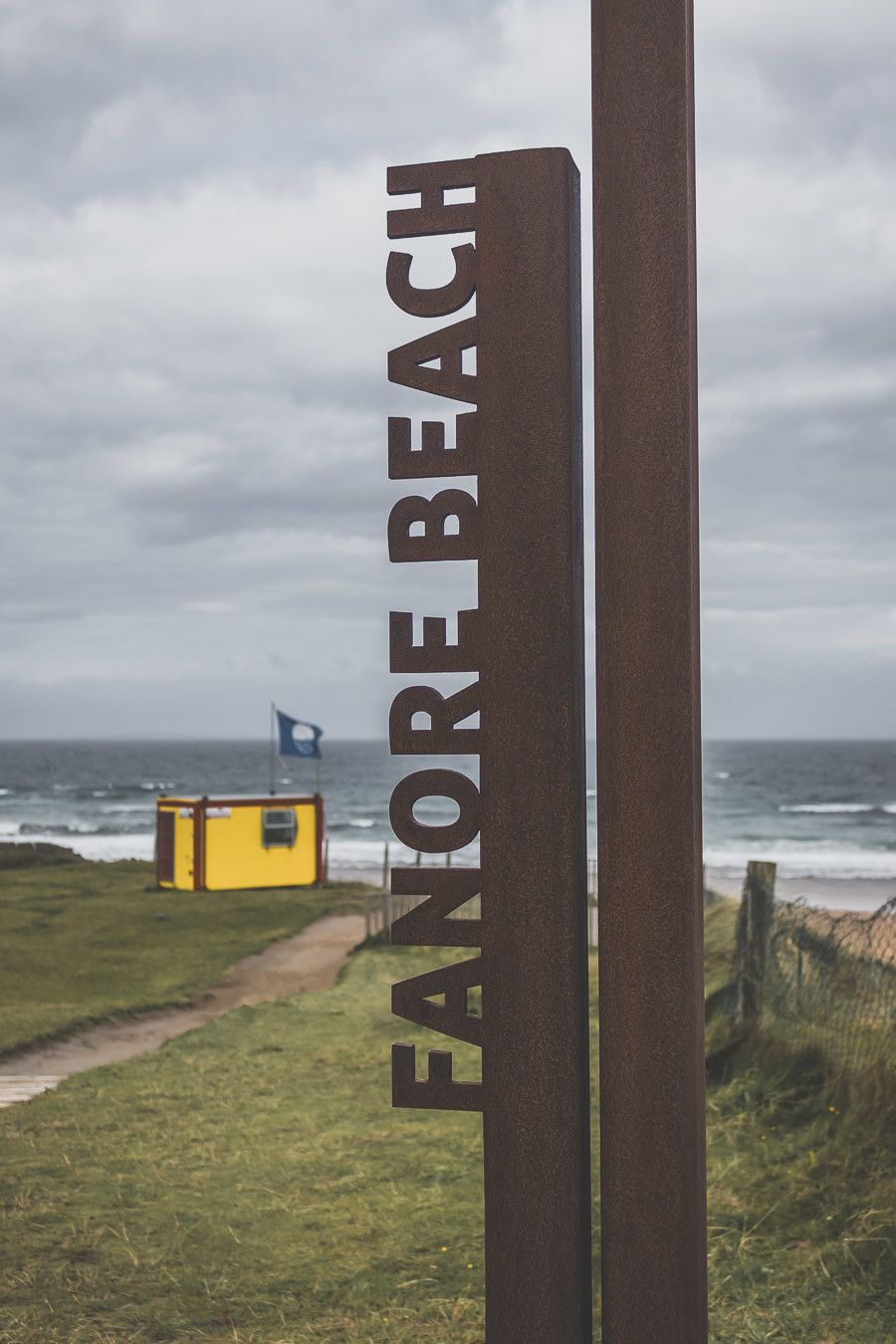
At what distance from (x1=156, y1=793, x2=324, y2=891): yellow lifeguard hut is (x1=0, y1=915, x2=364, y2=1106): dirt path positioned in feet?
13.4

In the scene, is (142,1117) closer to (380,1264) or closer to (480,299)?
(380,1264)

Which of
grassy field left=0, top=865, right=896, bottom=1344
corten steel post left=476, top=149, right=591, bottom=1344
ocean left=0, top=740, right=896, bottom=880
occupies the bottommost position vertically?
ocean left=0, top=740, right=896, bottom=880

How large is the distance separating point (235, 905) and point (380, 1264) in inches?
518

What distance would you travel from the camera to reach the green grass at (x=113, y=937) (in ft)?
34.1

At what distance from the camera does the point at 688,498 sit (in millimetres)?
2475

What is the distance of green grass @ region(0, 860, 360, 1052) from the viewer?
1041 cm

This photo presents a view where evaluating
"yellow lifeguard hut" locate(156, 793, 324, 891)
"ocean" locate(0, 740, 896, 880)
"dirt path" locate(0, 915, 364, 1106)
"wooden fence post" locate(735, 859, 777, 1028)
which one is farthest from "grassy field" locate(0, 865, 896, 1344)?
"ocean" locate(0, 740, 896, 880)

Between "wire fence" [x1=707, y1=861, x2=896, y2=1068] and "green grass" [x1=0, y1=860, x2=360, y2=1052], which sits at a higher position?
"wire fence" [x1=707, y1=861, x2=896, y2=1068]

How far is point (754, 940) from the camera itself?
6770 millimetres

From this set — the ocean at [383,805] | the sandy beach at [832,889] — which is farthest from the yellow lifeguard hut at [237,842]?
the sandy beach at [832,889]

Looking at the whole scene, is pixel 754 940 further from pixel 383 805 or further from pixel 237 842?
pixel 383 805

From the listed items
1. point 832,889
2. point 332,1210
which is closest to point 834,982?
point 332,1210

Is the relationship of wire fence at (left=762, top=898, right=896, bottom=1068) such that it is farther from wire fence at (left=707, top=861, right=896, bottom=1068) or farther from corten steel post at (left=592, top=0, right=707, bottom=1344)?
corten steel post at (left=592, top=0, right=707, bottom=1344)

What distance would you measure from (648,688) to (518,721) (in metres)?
0.30
